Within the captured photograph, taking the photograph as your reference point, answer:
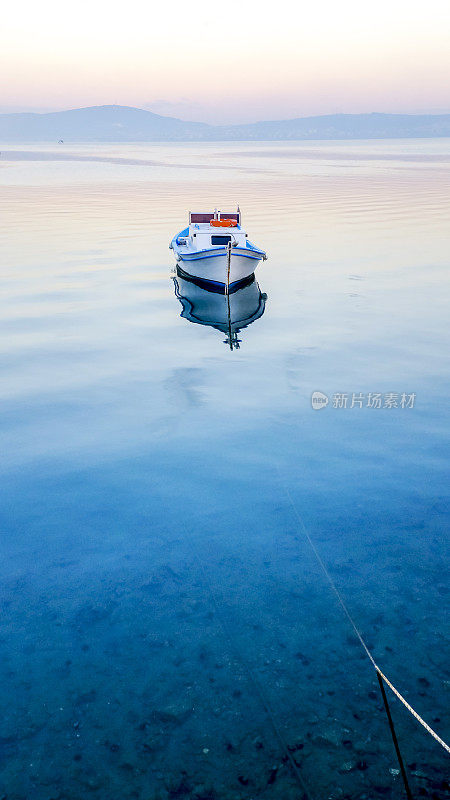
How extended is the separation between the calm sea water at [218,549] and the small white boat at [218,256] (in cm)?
262

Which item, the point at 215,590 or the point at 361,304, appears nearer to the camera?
the point at 215,590

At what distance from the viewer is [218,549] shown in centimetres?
1145

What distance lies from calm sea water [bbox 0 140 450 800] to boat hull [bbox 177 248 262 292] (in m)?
2.55

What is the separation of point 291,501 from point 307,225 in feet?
128

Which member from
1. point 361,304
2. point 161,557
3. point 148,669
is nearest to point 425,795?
point 148,669

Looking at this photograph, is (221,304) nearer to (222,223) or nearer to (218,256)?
(218,256)

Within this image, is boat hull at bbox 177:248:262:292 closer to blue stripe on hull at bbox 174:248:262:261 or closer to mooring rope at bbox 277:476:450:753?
blue stripe on hull at bbox 174:248:262:261

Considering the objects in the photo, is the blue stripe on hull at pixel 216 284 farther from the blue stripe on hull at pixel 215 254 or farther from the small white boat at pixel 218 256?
the blue stripe on hull at pixel 215 254

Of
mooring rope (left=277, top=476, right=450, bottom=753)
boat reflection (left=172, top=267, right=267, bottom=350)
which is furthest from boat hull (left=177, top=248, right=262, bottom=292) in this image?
mooring rope (left=277, top=476, right=450, bottom=753)

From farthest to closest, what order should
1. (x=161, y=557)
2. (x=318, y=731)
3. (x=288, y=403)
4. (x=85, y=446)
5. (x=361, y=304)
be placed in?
(x=361, y=304)
(x=288, y=403)
(x=85, y=446)
(x=161, y=557)
(x=318, y=731)

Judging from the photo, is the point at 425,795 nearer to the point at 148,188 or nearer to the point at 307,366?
the point at 307,366

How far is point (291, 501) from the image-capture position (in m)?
13.0

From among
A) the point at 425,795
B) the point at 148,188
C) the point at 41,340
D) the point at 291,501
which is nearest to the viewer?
the point at 425,795

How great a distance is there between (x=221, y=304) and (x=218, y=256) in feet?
6.85
